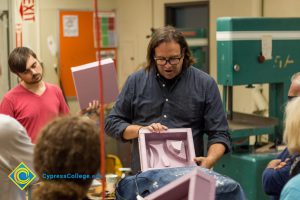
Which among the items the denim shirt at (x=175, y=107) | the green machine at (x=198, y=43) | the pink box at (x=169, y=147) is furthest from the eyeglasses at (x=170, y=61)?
the green machine at (x=198, y=43)

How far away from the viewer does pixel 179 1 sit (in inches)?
217

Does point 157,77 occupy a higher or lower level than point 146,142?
higher

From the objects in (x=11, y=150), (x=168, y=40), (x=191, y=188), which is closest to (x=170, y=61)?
(x=168, y=40)

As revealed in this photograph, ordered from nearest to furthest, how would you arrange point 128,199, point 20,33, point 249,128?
point 128,199 < point 249,128 < point 20,33

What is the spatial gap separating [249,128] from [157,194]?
1.76 metres

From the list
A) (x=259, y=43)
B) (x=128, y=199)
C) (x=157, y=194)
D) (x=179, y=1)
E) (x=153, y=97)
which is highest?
(x=179, y=1)

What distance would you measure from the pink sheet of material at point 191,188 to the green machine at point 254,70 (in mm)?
1610

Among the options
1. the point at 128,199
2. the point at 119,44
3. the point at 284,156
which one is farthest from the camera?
the point at 119,44

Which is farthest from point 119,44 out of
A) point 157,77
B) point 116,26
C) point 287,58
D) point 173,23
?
point 157,77

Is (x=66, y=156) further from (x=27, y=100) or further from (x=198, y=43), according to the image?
(x=198, y=43)

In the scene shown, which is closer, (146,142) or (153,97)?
(146,142)

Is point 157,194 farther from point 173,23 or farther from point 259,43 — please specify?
point 173,23

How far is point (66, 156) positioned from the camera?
1.25m

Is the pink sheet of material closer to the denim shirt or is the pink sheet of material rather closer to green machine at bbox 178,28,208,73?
the denim shirt
